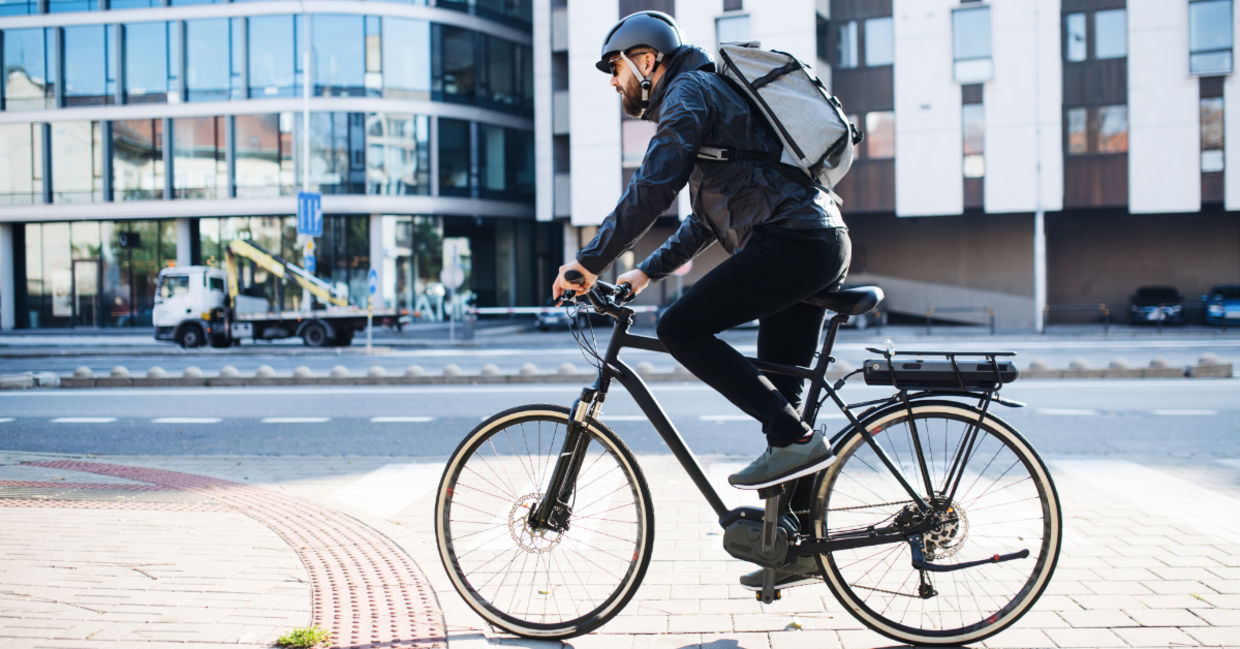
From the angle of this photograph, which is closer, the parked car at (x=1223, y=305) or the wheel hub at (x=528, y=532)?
the wheel hub at (x=528, y=532)

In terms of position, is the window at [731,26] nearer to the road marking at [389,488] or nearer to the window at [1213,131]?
the window at [1213,131]

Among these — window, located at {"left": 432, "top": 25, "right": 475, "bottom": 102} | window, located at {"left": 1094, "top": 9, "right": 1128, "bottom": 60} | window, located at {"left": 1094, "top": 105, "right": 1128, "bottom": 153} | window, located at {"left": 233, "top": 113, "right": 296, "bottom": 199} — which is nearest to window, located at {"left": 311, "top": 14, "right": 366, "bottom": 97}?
window, located at {"left": 233, "top": 113, "right": 296, "bottom": 199}

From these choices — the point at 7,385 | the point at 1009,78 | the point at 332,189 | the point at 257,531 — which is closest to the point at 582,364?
the point at 7,385

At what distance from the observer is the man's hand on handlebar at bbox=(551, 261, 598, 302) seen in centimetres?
304

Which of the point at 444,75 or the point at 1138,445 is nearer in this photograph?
the point at 1138,445

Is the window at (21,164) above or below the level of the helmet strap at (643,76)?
above

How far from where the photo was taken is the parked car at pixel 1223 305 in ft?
96.5

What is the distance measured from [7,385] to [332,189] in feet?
78.6

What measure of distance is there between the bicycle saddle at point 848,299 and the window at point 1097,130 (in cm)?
3143

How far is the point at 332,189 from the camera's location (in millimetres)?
37031

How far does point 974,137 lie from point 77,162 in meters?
34.1

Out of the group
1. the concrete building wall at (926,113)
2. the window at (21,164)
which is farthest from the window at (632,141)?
the window at (21,164)

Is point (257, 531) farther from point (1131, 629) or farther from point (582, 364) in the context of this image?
point (582, 364)

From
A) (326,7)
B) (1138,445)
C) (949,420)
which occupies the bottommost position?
(1138,445)
